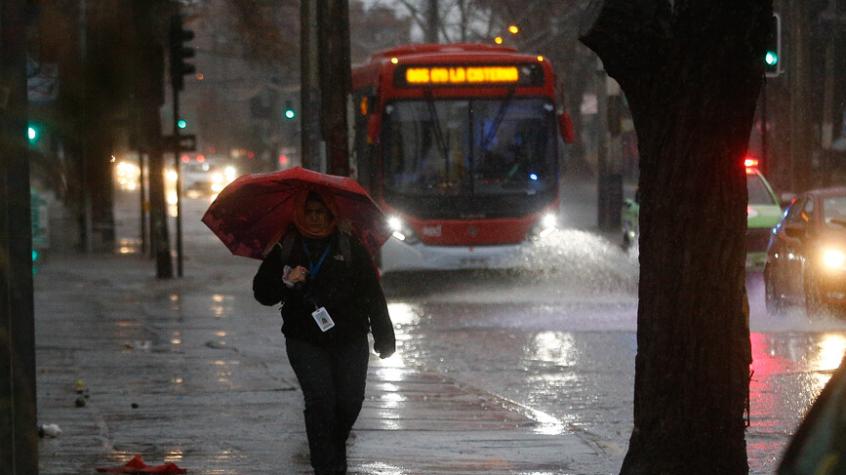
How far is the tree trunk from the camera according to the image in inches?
255

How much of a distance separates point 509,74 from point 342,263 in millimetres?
14023

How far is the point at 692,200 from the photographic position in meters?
6.52

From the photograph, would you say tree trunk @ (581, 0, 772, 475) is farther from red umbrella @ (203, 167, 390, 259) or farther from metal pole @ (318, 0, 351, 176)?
metal pole @ (318, 0, 351, 176)

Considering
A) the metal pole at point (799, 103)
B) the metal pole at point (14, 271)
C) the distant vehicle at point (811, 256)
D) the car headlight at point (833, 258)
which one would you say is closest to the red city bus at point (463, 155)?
the distant vehicle at point (811, 256)

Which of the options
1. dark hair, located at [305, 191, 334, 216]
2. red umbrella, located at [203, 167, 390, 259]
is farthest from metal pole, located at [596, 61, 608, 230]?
dark hair, located at [305, 191, 334, 216]

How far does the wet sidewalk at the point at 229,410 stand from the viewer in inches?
348

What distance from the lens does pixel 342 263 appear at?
7586 mm

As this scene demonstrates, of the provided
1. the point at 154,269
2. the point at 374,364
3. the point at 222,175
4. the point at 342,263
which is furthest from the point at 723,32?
the point at 222,175

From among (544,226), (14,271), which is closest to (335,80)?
(14,271)

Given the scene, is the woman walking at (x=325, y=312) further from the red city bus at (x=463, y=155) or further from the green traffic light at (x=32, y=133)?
the red city bus at (x=463, y=155)

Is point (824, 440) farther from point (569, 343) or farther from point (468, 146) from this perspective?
point (468, 146)

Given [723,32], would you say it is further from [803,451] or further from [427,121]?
[427,121]

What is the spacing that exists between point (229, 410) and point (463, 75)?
1134 centimetres

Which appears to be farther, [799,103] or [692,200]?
[799,103]
